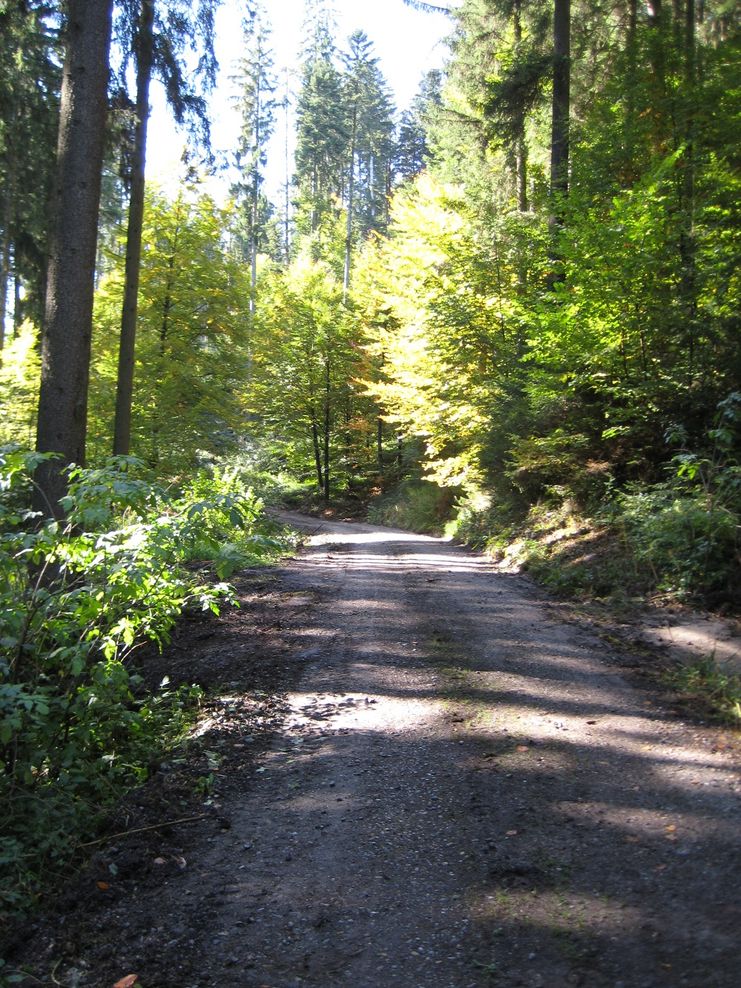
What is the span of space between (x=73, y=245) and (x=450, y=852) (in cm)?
673

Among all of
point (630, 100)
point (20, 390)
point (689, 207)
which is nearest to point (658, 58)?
point (630, 100)

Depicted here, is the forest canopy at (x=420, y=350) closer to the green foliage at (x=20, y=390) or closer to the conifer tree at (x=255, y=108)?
the green foliage at (x=20, y=390)

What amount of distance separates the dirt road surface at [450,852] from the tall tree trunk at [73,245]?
11.0ft

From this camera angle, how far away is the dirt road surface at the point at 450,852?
258 centimetres

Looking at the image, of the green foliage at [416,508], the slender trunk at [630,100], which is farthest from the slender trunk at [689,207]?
the green foliage at [416,508]

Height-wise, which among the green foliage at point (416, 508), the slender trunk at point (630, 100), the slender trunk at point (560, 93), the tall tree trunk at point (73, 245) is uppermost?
the slender trunk at point (560, 93)

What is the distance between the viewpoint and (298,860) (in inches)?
128

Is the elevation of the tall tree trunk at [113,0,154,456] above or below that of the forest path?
above

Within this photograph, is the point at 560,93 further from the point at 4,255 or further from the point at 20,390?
the point at 4,255

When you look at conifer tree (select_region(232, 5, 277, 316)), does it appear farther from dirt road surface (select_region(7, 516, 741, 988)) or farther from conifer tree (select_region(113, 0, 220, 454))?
dirt road surface (select_region(7, 516, 741, 988))

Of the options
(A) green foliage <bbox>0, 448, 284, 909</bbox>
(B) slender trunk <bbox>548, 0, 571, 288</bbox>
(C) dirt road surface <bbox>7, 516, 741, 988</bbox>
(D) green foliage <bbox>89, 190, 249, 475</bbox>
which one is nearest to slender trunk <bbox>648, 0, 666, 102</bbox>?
(B) slender trunk <bbox>548, 0, 571, 288</bbox>

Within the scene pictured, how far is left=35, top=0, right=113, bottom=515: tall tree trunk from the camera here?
7.11 m

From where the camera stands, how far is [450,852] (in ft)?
10.7

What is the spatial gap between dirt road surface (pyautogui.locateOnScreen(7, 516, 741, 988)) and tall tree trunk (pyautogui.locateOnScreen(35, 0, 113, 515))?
3362mm
